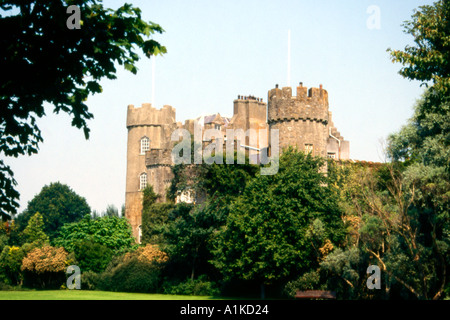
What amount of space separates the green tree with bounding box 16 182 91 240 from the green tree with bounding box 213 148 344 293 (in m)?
53.3

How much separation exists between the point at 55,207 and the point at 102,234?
35.1m

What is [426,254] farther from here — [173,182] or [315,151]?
[173,182]

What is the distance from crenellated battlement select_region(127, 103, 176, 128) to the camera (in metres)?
61.3

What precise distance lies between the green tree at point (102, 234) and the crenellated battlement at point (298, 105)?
17.7 metres

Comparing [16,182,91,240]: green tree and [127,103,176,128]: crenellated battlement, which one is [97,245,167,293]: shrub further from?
[16,182,91,240]: green tree

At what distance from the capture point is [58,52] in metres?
10.6

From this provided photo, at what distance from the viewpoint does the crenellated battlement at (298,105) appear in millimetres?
45281

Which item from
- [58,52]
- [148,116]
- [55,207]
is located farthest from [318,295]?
[55,207]

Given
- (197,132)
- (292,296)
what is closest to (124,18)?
(292,296)

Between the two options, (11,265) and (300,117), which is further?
(11,265)

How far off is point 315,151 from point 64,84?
35.8 m
